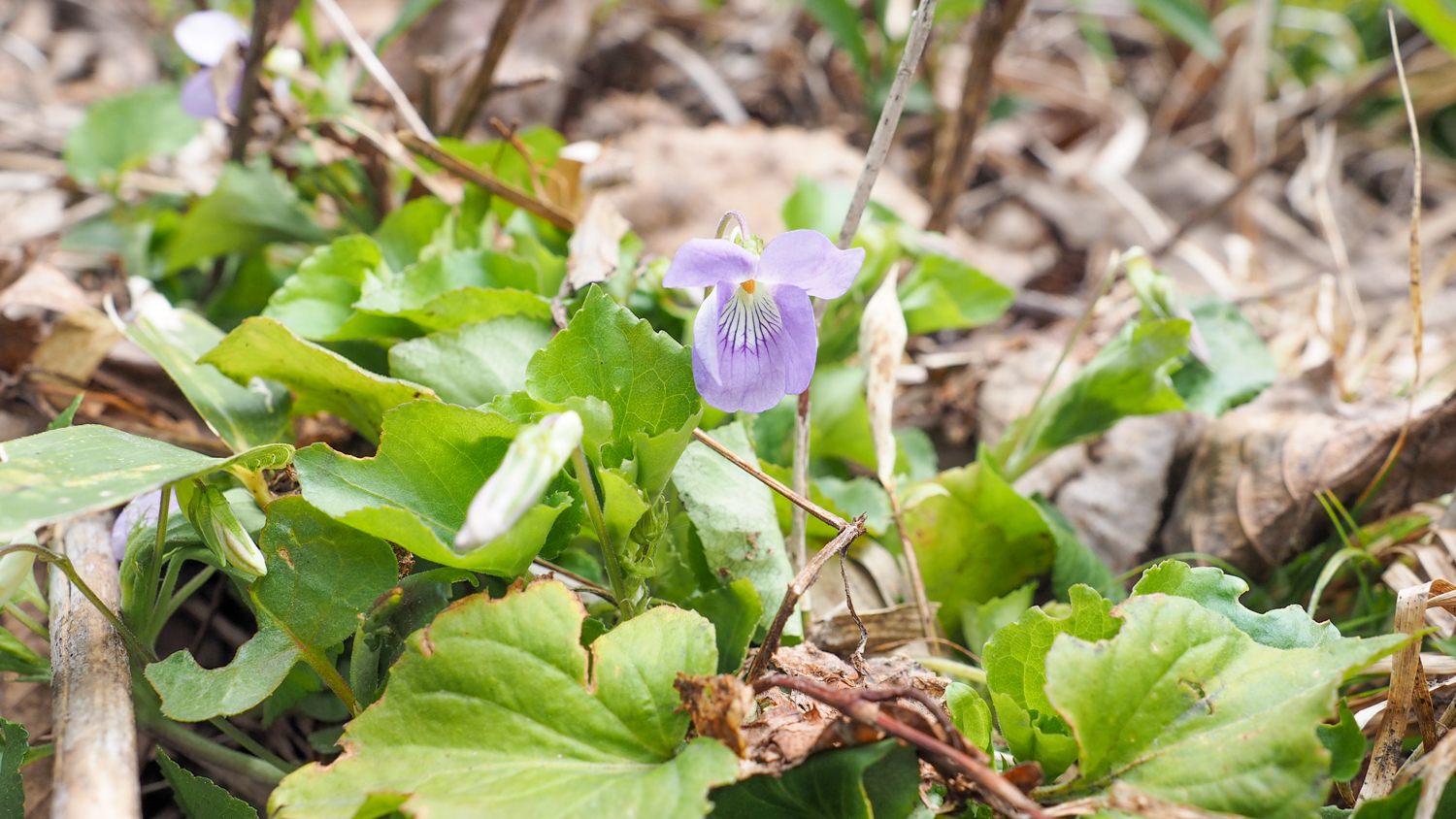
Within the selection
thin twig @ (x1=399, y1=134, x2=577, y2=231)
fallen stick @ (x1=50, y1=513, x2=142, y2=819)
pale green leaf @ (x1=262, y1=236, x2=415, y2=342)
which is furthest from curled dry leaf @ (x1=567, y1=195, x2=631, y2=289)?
fallen stick @ (x1=50, y1=513, x2=142, y2=819)

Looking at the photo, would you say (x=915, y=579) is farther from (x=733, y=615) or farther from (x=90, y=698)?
(x=90, y=698)

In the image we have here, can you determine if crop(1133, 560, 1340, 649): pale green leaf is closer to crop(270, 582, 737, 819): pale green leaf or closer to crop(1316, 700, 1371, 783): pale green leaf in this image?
crop(1316, 700, 1371, 783): pale green leaf

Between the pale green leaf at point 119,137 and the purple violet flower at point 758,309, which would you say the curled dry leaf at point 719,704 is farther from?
the pale green leaf at point 119,137

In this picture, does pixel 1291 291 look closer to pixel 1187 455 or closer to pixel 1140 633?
pixel 1187 455

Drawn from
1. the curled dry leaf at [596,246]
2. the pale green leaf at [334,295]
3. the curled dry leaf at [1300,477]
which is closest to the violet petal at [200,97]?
the pale green leaf at [334,295]

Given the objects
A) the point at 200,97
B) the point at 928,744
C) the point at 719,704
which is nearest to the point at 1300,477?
the point at 928,744

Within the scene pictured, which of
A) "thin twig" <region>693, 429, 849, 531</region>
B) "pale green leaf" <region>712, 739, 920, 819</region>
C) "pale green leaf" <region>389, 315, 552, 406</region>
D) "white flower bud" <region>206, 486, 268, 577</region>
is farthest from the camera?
"pale green leaf" <region>389, 315, 552, 406</region>

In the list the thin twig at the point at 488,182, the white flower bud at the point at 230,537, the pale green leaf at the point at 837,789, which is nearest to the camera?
the pale green leaf at the point at 837,789
